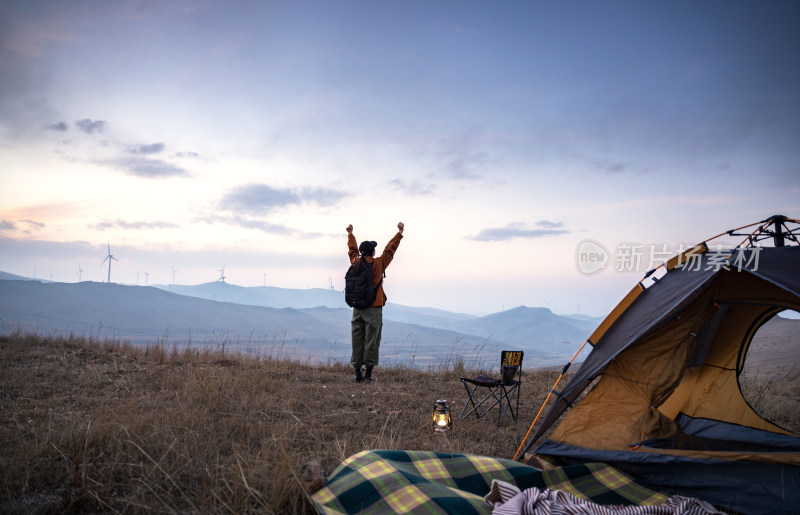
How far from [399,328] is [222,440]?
168798 millimetres

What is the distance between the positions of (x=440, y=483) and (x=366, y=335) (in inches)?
173

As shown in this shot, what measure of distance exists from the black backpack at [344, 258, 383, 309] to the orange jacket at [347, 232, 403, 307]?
0.40ft

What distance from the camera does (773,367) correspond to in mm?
6027

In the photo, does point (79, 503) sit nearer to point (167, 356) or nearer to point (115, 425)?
point (115, 425)

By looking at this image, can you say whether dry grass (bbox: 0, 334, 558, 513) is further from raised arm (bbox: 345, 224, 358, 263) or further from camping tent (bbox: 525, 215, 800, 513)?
raised arm (bbox: 345, 224, 358, 263)

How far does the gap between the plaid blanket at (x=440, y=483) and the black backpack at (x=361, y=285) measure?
402cm

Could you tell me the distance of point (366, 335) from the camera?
7.19 meters

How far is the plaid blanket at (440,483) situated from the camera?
2512mm

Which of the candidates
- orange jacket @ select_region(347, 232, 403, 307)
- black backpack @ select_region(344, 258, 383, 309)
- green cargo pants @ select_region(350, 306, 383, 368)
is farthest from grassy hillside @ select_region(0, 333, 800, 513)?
orange jacket @ select_region(347, 232, 403, 307)

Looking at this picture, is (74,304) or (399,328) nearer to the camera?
(74,304)

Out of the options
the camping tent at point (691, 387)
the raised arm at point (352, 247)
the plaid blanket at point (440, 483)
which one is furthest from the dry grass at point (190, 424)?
the raised arm at point (352, 247)

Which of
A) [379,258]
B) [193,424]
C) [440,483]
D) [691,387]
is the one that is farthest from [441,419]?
[379,258]

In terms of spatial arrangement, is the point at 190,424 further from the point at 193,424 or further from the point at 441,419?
the point at 441,419

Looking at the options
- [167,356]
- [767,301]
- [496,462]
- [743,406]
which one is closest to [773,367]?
[743,406]
